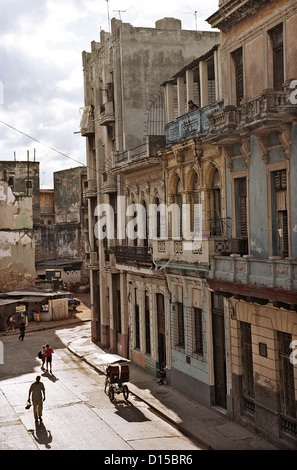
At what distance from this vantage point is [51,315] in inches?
1868

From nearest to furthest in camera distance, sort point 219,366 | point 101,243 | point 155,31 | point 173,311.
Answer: point 219,366 → point 173,311 → point 155,31 → point 101,243

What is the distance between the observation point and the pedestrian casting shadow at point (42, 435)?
1869 cm

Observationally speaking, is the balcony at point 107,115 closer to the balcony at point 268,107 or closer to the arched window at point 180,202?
the arched window at point 180,202

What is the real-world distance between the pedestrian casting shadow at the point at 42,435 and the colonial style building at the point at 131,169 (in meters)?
7.69

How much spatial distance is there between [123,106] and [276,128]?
52.5 ft

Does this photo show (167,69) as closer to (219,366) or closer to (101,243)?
(101,243)

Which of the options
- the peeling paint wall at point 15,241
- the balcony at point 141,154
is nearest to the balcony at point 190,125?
the balcony at point 141,154

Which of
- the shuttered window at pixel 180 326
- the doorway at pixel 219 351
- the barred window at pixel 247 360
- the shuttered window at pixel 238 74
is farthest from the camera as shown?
the shuttered window at pixel 180 326

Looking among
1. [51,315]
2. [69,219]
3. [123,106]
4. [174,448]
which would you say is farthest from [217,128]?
[69,219]

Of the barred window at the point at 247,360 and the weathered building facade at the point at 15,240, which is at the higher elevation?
the weathered building facade at the point at 15,240

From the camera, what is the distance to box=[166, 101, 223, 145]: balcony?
2272 cm

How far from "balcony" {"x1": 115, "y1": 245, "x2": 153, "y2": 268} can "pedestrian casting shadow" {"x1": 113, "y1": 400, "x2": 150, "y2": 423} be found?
6.00m

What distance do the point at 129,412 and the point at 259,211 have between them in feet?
28.5

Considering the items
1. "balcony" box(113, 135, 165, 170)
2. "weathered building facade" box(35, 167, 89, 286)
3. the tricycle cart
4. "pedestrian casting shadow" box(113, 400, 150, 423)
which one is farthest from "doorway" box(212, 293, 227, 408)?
"weathered building facade" box(35, 167, 89, 286)
